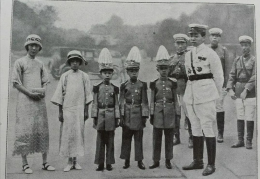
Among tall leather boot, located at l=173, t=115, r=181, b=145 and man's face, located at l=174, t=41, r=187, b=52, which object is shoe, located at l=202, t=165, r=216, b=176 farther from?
man's face, located at l=174, t=41, r=187, b=52

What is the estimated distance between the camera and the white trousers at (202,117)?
3.21 metres

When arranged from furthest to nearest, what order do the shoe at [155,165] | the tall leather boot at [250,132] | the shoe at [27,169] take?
the tall leather boot at [250,132] < the shoe at [155,165] < the shoe at [27,169]

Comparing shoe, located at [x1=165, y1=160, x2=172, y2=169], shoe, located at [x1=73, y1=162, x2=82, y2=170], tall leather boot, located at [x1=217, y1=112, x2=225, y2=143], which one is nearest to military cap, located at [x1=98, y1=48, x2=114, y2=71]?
shoe, located at [x1=73, y1=162, x2=82, y2=170]

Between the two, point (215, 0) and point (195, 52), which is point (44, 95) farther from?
point (215, 0)

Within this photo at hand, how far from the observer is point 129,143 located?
320cm

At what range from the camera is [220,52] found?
3.36 meters

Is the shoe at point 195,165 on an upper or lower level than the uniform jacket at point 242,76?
lower

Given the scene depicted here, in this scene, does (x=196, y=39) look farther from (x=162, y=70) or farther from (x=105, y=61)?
(x=105, y=61)

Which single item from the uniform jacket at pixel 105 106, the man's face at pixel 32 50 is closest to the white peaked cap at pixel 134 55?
the uniform jacket at pixel 105 106

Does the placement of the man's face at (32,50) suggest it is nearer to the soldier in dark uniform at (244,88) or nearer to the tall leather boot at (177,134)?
the tall leather boot at (177,134)

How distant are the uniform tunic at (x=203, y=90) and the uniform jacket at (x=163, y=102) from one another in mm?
158

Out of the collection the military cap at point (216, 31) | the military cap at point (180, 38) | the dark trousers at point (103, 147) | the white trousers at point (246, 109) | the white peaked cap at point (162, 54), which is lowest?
the dark trousers at point (103, 147)

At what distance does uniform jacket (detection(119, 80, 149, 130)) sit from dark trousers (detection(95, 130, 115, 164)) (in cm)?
19

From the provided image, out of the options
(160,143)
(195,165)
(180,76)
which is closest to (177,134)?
(160,143)
